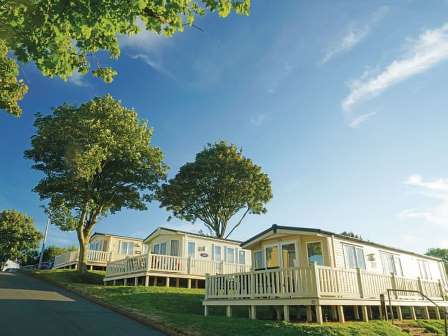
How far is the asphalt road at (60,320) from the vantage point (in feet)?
30.4

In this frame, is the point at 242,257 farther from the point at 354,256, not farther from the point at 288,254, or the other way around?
the point at 354,256

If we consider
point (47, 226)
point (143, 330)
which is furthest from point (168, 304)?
point (47, 226)

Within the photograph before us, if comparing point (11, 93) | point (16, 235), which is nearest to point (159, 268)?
point (11, 93)

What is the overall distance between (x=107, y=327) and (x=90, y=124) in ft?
62.5

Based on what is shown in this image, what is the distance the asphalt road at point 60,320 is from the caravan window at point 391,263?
1702cm

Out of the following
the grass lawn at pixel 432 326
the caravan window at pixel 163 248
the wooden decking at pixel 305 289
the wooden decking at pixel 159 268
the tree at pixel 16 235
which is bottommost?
the grass lawn at pixel 432 326

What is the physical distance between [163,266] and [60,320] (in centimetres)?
1211

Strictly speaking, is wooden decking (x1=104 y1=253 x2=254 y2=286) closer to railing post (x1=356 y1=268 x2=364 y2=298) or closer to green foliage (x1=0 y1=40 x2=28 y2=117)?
railing post (x1=356 y1=268 x2=364 y2=298)

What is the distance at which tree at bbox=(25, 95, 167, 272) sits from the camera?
26.1m

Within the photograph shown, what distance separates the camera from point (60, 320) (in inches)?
419

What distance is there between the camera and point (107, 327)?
1036 cm

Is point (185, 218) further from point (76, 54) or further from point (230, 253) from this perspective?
point (76, 54)

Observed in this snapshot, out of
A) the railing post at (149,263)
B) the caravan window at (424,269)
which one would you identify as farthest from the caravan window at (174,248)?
the caravan window at (424,269)

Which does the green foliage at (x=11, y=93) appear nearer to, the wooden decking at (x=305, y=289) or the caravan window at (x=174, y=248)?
the wooden decking at (x=305, y=289)
